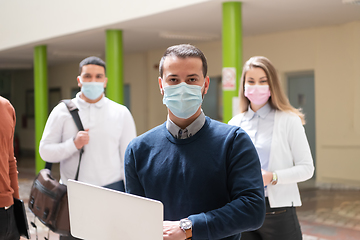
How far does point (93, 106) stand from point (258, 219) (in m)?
2.28

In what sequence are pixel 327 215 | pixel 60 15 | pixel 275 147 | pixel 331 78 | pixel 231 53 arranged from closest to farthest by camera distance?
1. pixel 275 147
2. pixel 327 215
3. pixel 231 53
4. pixel 331 78
5. pixel 60 15

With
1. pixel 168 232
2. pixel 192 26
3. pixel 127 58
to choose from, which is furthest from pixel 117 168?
pixel 127 58

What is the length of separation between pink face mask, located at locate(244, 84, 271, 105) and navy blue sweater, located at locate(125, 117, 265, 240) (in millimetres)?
1281

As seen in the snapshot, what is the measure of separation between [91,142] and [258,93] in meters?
1.37

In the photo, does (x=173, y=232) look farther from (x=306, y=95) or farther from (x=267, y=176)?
(x=306, y=95)

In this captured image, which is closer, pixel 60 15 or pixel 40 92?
pixel 60 15

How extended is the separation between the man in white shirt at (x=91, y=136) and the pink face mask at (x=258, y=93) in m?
1.11

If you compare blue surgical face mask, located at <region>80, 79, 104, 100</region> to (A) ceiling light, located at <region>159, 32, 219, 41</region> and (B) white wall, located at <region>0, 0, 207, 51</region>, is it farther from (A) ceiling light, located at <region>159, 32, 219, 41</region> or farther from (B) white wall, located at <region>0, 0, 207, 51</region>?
(A) ceiling light, located at <region>159, 32, 219, 41</region>

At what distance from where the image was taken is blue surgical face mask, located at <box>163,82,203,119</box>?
175 cm

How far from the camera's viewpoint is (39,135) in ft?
37.7

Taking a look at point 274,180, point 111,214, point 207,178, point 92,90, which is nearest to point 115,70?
point 92,90

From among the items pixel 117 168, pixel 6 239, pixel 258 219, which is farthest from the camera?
pixel 117 168

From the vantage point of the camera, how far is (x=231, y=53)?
6930 millimetres

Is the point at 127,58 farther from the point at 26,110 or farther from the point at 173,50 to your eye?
the point at 173,50
